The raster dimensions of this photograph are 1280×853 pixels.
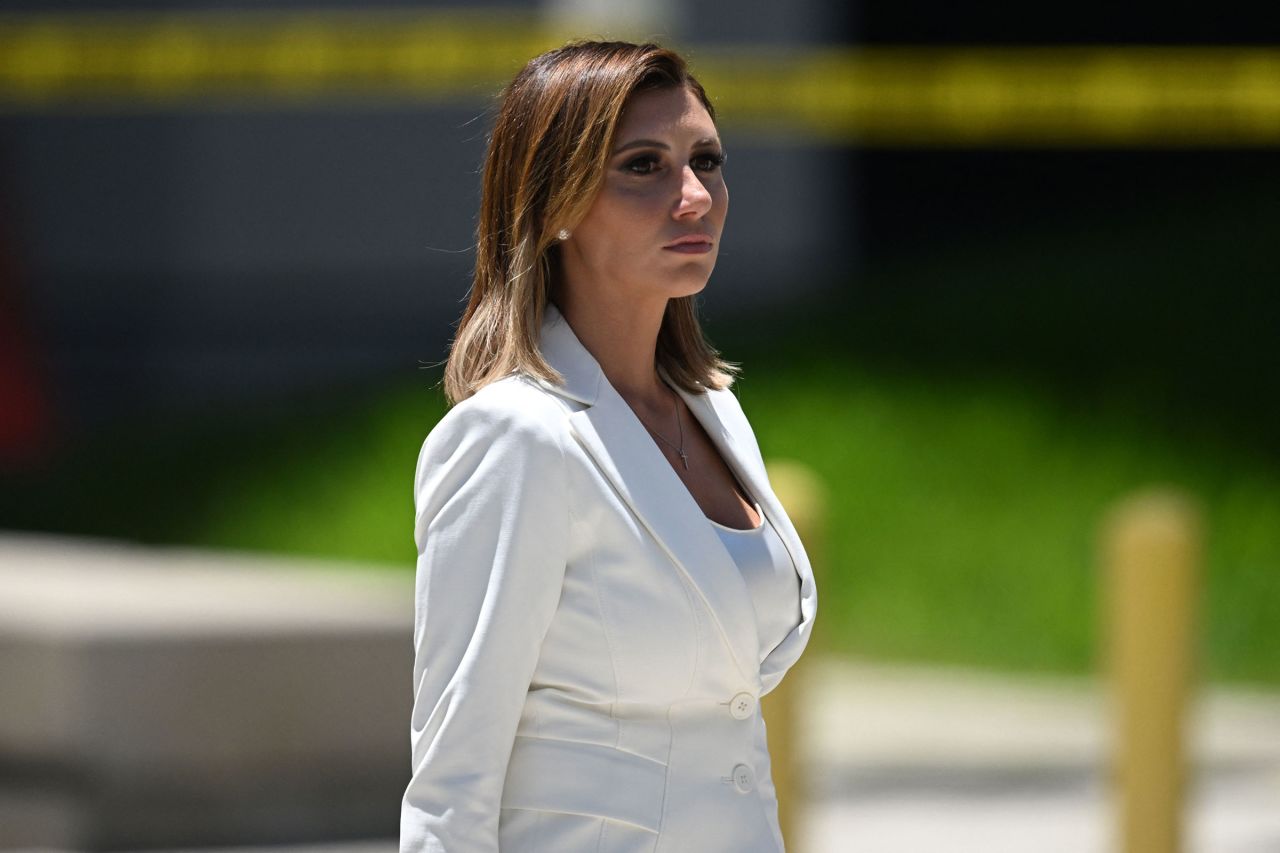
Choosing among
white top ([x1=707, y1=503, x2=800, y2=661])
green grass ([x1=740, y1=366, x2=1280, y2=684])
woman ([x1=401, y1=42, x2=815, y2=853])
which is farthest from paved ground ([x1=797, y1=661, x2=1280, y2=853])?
woman ([x1=401, y1=42, x2=815, y2=853])

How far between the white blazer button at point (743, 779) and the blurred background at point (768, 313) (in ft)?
13.0

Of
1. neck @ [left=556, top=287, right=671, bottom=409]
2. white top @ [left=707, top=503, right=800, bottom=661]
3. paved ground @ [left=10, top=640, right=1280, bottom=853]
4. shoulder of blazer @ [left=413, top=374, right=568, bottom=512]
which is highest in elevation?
neck @ [left=556, top=287, right=671, bottom=409]

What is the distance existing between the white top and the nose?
1.30ft

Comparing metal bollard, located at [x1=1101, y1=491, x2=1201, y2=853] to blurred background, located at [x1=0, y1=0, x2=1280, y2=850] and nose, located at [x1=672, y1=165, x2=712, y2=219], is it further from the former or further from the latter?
nose, located at [x1=672, y1=165, x2=712, y2=219]

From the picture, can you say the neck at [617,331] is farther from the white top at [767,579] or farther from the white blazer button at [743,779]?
the white blazer button at [743,779]

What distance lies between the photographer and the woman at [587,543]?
2.63 meters

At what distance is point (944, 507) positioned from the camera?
12.2 m

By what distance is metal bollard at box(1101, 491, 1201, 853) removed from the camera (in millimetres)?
6285

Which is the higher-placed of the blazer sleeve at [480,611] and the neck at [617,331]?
the neck at [617,331]

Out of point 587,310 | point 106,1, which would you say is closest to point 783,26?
point 106,1

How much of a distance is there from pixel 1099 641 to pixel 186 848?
5210 millimetres

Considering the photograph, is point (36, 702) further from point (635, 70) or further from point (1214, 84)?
point (1214, 84)

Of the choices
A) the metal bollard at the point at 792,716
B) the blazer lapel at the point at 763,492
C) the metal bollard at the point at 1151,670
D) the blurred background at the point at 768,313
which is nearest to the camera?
the blazer lapel at the point at 763,492

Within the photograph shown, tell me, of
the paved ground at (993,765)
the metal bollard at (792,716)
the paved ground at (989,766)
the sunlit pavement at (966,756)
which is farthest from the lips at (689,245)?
the paved ground at (993,765)
